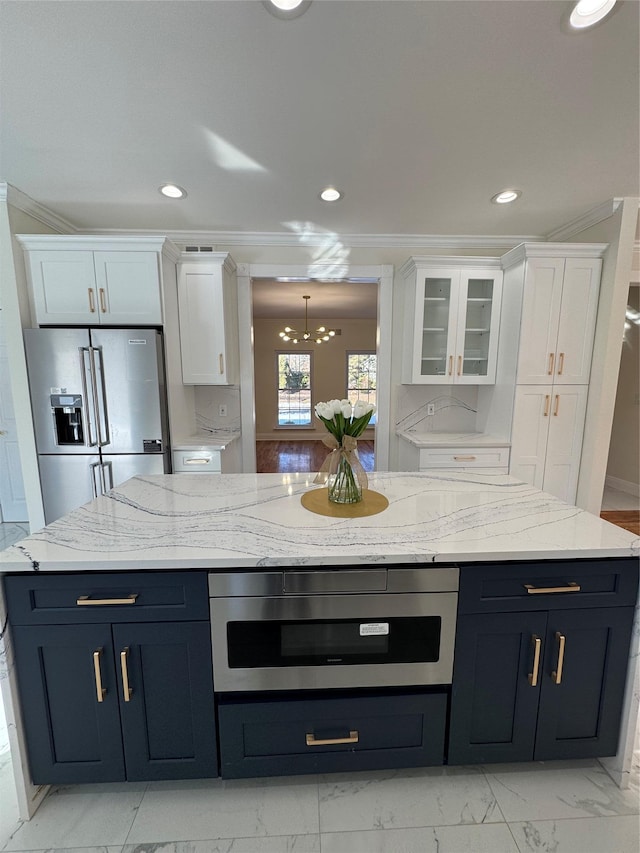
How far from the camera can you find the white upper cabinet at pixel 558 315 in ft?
9.35

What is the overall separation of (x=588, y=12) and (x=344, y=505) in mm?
2001

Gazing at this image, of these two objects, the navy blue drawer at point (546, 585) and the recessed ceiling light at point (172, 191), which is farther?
the recessed ceiling light at point (172, 191)

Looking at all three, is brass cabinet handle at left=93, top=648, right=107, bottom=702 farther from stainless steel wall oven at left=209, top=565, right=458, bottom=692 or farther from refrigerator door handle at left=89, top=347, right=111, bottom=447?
refrigerator door handle at left=89, top=347, right=111, bottom=447

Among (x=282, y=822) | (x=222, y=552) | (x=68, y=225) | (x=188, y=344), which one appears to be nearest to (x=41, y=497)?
(x=188, y=344)

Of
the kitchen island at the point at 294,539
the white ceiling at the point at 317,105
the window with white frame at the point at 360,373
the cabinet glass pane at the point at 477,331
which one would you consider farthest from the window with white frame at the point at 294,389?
the kitchen island at the point at 294,539

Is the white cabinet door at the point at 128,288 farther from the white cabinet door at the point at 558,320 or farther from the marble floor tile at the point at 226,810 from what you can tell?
the white cabinet door at the point at 558,320

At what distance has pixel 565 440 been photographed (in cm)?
307

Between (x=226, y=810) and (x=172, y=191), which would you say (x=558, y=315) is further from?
(x=226, y=810)

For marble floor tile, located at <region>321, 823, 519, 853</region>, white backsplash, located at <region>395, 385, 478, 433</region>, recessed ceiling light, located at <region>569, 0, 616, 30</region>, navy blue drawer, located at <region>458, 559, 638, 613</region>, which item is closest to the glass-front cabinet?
white backsplash, located at <region>395, 385, 478, 433</region>

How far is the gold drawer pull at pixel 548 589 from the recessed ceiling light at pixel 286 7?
210cm

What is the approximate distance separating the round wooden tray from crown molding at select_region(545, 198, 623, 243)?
293 centimetres

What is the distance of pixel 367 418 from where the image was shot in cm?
138

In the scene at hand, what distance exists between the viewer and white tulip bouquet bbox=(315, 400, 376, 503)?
1.37 metres

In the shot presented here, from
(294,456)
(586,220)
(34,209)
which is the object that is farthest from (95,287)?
(294,456)
